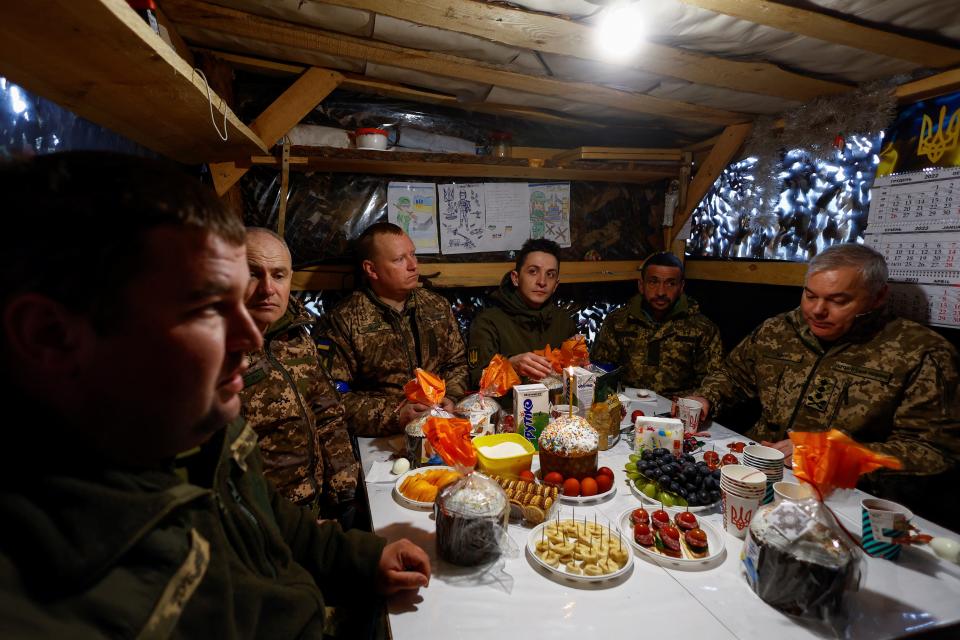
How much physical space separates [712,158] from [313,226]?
302 centimetres

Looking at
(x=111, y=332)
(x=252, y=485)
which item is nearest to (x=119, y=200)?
(x=111, y=332)

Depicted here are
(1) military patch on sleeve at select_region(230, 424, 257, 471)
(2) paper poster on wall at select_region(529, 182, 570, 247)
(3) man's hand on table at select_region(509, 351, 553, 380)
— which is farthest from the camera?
(2) paper poster on wall at select_region(529, 182, 570, 247)

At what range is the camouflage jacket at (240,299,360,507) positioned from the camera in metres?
1.90

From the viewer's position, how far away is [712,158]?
340 centimetres

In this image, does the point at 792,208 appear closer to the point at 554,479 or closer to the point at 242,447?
the point at 554,479

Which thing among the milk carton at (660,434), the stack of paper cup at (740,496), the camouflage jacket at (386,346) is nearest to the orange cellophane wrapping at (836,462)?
the stack of paper cup at (740,496)

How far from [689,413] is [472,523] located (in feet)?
4.67

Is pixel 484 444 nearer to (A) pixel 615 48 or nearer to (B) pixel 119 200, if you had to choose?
(B) pixel 119 200

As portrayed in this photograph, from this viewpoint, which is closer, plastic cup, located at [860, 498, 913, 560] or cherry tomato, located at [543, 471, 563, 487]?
plastic cup, located at [860, 498, 913, 560]

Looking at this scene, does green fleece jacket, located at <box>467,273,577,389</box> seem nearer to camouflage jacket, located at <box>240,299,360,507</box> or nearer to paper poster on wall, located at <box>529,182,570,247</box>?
paper poster on wall, located at <box>529,182,570,247</box>

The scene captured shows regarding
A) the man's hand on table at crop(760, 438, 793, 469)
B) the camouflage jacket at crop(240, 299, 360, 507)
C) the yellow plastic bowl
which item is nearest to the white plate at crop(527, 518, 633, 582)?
the yellow plastic bowl

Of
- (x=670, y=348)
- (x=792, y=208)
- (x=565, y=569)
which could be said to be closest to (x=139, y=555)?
(x=565, y=569)

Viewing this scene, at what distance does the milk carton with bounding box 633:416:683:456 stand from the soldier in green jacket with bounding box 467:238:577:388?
116 centimetres

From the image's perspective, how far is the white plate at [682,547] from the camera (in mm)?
1274
